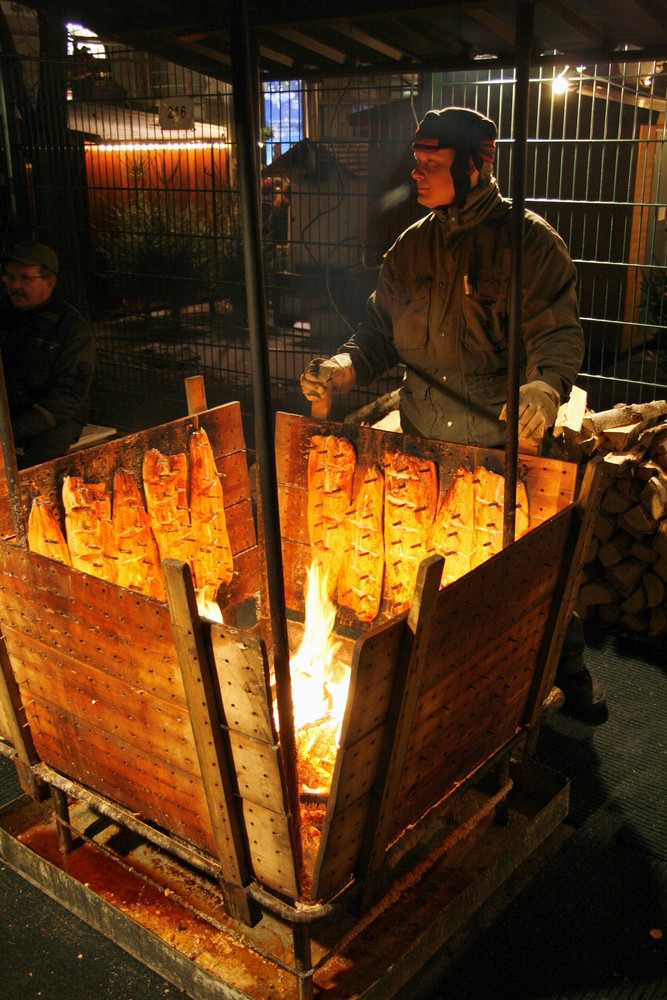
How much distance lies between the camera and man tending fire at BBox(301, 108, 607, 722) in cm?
308

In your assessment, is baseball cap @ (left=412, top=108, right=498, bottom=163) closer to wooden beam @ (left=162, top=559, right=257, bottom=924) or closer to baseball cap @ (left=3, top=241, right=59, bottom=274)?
wooden beam @ (left=162, top=559, right=257, bottom=924)

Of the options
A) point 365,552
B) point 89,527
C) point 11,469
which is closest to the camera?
point 11,469

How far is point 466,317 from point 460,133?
66 centimetres

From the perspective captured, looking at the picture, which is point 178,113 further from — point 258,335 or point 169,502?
point 258,335

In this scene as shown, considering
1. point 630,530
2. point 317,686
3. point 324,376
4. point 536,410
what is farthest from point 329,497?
point 630,530

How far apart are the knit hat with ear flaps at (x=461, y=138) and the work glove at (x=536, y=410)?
2.88 feet

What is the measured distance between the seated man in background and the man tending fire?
183 centimetres

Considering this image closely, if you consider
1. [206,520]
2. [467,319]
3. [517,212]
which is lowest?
[206,520]

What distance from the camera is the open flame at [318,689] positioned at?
2.75 meters

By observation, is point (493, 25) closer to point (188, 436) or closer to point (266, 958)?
point (188, 436)

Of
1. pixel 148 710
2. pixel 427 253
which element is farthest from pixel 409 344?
pixel 148 710

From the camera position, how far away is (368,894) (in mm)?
2113

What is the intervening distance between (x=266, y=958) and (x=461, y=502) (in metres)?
1.56

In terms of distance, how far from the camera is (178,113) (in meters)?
6.09
